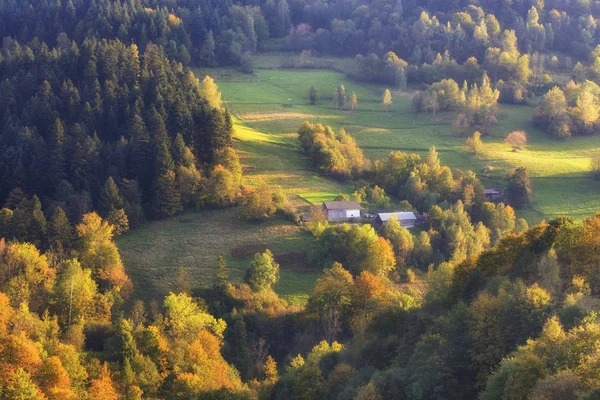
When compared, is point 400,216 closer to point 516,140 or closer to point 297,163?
point 297,163

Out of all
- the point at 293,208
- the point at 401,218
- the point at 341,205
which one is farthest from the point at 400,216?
the point at 293,208

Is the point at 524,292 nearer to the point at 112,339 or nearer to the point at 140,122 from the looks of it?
the point at 112,339

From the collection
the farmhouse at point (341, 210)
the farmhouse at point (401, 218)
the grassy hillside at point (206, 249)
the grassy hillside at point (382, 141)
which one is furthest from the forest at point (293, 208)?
the farmhouse at point (341, 210)

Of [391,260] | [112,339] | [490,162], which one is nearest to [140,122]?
[391,260]

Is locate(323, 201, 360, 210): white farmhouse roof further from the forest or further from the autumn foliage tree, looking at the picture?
the autumn foliage tree

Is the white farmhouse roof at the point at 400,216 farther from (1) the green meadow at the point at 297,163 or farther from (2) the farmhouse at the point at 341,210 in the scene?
(1) the green meadow at the point at 297,163

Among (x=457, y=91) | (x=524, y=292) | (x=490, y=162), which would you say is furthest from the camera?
(x=457, y=91)
